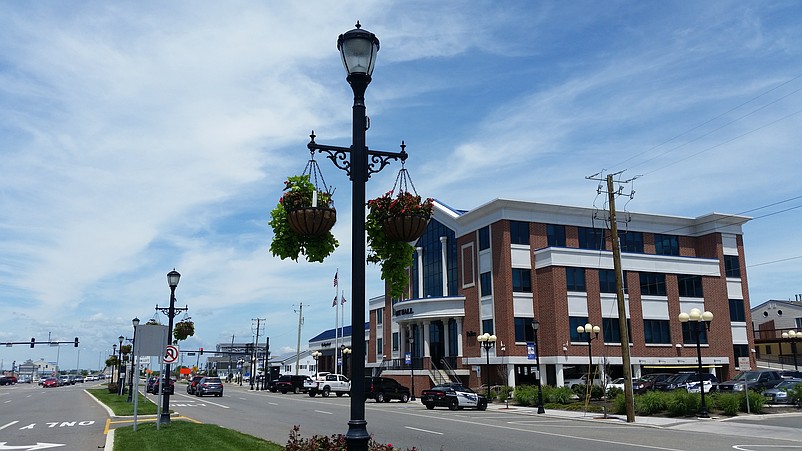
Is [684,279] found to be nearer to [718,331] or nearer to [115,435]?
[718,331]

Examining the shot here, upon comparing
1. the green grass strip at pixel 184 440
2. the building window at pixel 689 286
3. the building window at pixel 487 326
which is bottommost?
the green grass strip at pixel 184 440

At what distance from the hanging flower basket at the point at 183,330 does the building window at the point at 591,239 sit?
3159 centimetres

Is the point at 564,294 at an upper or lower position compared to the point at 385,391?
upper

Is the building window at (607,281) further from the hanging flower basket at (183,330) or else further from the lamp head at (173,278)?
the lamp head at (173,278)

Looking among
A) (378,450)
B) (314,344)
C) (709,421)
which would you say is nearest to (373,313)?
(314,344)

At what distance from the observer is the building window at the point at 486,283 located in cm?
5062

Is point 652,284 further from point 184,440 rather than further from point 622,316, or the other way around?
point 184,440

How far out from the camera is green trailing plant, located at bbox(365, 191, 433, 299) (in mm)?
7992

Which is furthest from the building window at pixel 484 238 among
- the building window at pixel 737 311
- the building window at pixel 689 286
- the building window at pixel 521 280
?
the building window at pixel 737 311

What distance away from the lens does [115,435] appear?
1884 cm

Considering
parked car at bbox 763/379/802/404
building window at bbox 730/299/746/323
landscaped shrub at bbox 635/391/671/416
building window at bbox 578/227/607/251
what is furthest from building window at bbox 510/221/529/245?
landscaped shrub at bbox 635/391/671/416

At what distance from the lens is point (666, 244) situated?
56469 millimetres

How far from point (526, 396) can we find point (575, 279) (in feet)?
41.2

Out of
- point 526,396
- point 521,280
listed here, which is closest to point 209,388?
point 521,280
